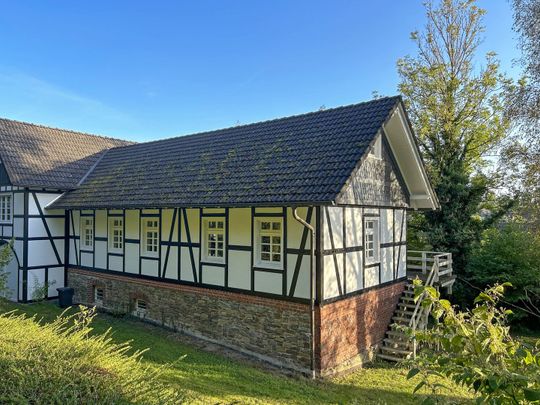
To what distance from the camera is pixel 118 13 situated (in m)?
13.0

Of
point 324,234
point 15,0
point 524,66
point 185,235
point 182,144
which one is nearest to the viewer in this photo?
point 324,234

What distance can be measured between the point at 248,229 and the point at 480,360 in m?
7.82

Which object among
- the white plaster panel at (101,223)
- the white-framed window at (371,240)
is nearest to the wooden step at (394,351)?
the white-framed window at (371,240)

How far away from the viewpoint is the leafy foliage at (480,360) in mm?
2055

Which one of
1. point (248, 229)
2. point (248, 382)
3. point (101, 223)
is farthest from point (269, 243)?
point (101, 223)

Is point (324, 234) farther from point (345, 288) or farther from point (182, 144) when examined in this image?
point (182, 144)

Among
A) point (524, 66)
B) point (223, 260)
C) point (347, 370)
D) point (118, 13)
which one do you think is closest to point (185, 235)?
point (223, 260)

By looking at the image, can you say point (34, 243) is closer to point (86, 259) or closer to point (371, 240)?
point (86, 259)

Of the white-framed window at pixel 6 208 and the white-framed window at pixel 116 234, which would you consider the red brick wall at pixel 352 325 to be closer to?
the white-framed window at pixel 116 234

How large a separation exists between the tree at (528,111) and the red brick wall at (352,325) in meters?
7.54

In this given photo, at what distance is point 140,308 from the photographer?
12.5m

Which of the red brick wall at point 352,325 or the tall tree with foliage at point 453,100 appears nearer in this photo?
the red brick wall at point 352,325

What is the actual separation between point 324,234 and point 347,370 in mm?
3631

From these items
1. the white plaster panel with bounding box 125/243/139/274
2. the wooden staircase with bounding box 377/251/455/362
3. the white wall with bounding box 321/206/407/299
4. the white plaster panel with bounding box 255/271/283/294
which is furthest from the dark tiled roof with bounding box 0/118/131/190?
the wooden staircase with bounding box 377/251/455/362
